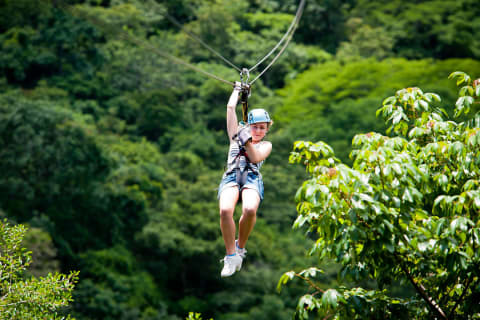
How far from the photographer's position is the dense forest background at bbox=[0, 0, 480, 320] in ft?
68.2

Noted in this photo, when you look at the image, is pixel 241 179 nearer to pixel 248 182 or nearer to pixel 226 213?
pixel 248 182

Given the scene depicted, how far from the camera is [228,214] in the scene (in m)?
4.23

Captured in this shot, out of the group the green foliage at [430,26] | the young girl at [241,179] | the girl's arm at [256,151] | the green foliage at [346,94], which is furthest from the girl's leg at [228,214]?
the green foliage at [430,26]

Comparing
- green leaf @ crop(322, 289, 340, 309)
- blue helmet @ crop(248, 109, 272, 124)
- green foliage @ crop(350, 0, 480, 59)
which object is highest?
green foliage @ crop(350, 0, 480, 59)

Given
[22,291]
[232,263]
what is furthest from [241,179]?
[22,291]

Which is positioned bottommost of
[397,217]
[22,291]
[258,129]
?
[397,217]

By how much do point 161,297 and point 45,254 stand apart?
209 inches

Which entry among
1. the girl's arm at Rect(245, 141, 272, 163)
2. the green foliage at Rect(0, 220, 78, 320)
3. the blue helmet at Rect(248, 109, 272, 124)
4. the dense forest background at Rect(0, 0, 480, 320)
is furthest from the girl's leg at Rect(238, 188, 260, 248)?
the dense forest background at Rect(0, 0, 480, 320)

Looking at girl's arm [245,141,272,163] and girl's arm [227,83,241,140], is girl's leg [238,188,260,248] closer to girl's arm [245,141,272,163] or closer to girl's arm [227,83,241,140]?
girl's arm [245,141,272,163]

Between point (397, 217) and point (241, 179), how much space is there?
1221 mm

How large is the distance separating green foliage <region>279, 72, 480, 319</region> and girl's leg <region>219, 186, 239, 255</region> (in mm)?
499

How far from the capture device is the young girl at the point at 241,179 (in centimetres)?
427

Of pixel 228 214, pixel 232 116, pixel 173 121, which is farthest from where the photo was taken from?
pixel 173 121

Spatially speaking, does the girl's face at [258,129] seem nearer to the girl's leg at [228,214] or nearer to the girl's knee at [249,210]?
the girl's leg at [228,214]
